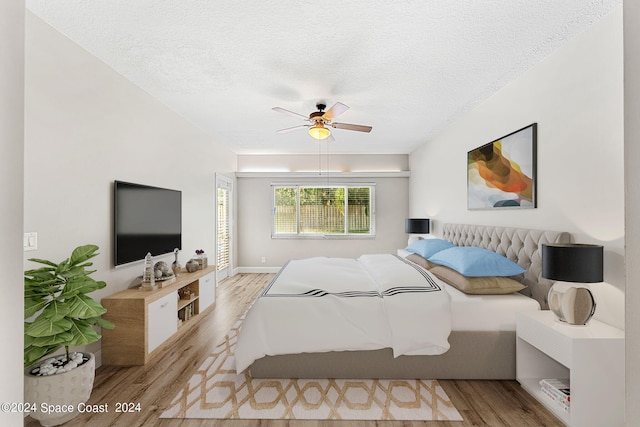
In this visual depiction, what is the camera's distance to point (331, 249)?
6.32m

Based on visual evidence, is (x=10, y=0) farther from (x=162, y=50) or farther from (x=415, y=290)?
(x=415, y=290)

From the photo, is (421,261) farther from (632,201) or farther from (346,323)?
(632,201)

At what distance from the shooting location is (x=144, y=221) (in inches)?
121

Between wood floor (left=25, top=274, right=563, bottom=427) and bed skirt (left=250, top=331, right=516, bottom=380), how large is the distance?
0.10m

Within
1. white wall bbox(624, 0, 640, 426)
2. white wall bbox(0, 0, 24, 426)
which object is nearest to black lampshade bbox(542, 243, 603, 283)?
white wall bbox(624, 0, 640, 426)

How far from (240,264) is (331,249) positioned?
2021mm

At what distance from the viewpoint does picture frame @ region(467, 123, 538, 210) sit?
2623mm

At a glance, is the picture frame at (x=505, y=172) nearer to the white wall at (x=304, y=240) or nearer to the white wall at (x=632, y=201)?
the white wall at (x=632, y=201)

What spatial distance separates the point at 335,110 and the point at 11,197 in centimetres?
255

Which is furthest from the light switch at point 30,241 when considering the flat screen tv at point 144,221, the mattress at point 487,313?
the mattress at point 487,313

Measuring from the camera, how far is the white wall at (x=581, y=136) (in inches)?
73.6

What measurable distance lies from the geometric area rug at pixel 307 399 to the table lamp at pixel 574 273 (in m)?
1.00

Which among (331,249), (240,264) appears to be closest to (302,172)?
(331,249)

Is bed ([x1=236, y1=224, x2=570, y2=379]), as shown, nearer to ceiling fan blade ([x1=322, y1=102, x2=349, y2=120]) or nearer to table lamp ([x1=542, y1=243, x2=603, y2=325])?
table lamp ([x1=542, y1=243, x2=603, y2=325])
